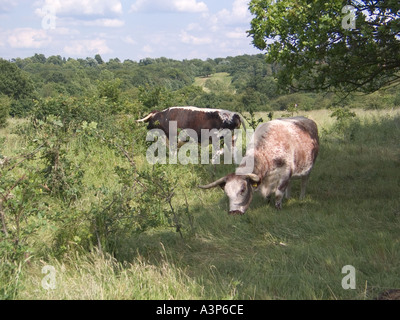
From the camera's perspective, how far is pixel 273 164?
304 inches

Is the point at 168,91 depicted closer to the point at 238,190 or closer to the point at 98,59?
the point at 238,190

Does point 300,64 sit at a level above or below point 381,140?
above

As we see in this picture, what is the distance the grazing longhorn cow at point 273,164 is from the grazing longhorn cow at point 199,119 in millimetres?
2983

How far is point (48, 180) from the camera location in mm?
7699

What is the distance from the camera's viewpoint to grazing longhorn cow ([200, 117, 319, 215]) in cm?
690

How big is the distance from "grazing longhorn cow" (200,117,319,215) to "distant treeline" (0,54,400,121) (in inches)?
34.9

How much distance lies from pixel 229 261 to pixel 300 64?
15.3 feet

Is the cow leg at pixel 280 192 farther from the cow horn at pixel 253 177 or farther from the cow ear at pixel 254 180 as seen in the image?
the cow horn at pixel 253 177

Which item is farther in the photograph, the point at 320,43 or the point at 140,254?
the point at 320,43

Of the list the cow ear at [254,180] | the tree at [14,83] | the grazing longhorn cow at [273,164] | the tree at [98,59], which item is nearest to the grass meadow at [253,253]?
the grazing longhorn cow at [273,164]

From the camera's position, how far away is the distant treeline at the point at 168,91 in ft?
54.3
